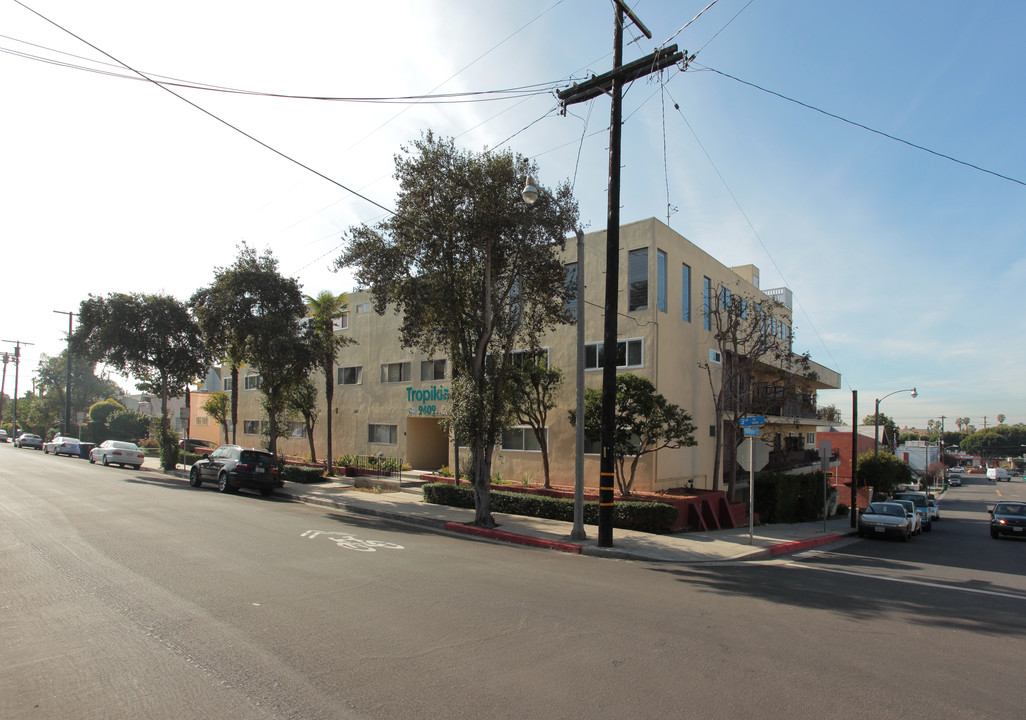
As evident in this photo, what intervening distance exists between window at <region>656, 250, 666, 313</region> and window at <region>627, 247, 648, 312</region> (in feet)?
1.37

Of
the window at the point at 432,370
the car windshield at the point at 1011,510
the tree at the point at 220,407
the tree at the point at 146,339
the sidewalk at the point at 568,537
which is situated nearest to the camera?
the sidewalk at the point at 568,537

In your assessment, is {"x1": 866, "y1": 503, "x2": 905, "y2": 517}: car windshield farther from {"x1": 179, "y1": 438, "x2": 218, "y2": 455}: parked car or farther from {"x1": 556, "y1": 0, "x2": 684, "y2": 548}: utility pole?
{"x1": 179, "y1": 438, "x2": 218, "y2": 455}: parked car

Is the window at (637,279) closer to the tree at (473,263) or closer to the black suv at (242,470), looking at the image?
the tree at (473,263)

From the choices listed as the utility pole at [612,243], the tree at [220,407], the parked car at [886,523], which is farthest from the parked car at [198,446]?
the parked car at [886,523]

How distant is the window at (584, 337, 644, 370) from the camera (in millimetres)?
19281

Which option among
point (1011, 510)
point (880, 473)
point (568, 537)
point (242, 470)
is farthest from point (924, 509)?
point (242, 470)

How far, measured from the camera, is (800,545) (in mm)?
15891

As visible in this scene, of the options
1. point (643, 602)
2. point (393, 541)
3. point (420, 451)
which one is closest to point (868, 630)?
point (643, 602)

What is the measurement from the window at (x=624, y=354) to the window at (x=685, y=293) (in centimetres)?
268

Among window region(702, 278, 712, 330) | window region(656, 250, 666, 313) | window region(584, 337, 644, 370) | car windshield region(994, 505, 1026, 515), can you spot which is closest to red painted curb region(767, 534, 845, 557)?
window region(584, 337, 644, 370)

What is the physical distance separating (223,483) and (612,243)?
16565 mm

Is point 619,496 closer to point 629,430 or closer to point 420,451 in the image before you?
point 629,430

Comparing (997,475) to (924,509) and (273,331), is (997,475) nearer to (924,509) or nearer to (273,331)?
(924,509)

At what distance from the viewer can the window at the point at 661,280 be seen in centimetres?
1966
